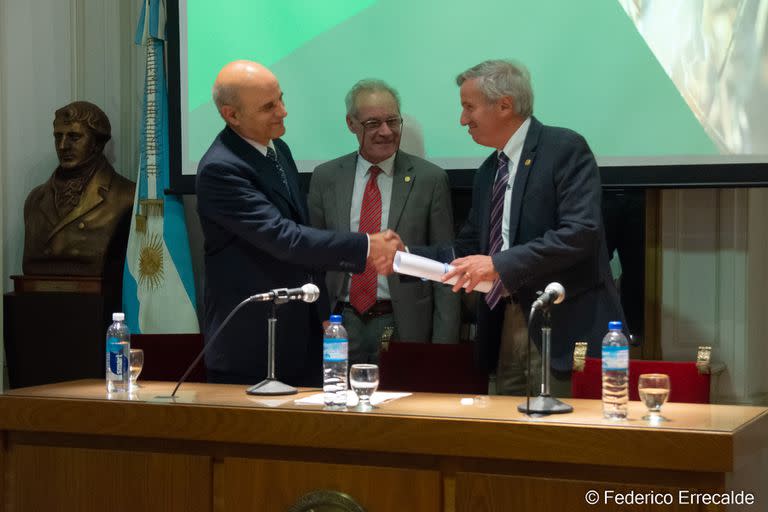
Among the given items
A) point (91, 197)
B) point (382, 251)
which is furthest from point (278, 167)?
point (91, 197)

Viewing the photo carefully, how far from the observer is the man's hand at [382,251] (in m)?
3.74

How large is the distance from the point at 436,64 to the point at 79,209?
188 centimetres

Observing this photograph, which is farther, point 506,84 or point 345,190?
point 345,190

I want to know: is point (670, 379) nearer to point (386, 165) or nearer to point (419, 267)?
point (419, 267)

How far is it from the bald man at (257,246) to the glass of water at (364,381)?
82cm

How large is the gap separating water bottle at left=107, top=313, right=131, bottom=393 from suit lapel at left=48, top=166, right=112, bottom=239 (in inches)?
75.8

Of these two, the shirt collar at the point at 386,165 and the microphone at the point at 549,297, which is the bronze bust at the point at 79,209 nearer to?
the shirt collar at the point at 386,165

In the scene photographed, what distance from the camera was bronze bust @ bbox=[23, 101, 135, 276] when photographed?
5.09 metres

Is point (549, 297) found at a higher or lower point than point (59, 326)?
higher

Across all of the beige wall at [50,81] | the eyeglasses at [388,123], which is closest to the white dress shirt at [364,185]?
the eyeglasses at [388,123]

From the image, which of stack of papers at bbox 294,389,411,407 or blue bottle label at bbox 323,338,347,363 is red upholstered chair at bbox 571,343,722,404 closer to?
stack of papers at bbox 294,389,411,407

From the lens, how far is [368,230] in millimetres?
4430

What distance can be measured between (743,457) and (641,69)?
229 cm

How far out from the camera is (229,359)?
362 cm
